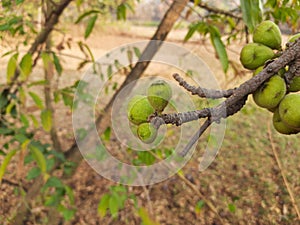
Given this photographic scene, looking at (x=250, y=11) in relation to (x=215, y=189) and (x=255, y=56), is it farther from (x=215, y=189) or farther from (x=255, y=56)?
(x=215, y=189)

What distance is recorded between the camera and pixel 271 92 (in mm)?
538

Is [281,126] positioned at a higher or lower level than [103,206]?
lower

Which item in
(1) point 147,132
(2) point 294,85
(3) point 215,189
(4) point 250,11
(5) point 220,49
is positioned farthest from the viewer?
(3) point 215,189

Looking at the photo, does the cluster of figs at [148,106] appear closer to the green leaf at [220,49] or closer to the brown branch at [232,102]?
the brown branch at [232,102]

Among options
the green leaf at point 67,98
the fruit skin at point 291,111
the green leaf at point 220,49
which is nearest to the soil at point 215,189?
the green leaf at point 67,98

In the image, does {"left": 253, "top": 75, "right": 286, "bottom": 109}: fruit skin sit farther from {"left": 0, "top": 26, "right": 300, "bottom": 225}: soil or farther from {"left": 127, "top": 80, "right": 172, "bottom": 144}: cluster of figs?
{"left": 0, "top": 26, "right": 300, "bottom": 225}: soil

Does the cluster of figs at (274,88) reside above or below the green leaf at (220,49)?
below

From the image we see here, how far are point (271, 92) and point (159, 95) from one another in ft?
0.50

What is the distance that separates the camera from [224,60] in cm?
135

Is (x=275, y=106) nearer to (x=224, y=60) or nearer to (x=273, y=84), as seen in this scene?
(x=273, y=84)

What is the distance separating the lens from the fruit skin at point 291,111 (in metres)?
0.54

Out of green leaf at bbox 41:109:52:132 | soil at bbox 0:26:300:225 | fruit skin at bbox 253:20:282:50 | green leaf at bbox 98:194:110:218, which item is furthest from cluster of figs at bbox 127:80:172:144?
soil at bbox 0:26:300:225

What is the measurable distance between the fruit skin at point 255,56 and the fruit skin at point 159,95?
0.18 meters

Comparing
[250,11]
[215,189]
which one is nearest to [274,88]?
[250,11]
